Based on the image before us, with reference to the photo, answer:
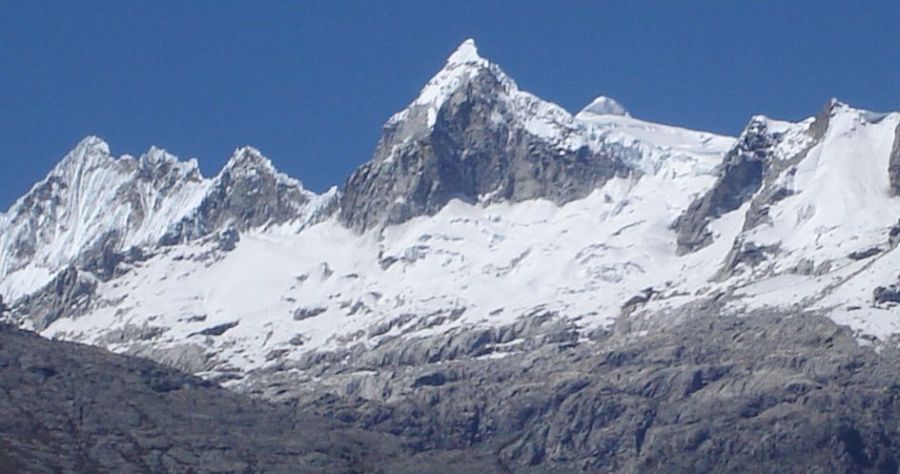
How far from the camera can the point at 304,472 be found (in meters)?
199

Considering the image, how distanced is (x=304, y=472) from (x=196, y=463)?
629 cm

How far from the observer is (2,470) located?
18750 cm

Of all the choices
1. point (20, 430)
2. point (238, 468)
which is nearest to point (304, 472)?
point (238, 468)

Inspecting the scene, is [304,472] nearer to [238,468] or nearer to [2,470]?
[238,468]

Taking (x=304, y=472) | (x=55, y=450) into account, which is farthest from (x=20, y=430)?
(x=304, y=472)

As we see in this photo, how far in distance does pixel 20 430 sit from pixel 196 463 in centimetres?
1020

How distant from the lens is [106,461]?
7697 inches

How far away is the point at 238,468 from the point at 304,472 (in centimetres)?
412

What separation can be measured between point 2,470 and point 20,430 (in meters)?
10.9

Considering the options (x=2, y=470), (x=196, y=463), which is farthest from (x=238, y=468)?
(x=2, y=470)

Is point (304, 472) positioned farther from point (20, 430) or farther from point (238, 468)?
point (20, 430)

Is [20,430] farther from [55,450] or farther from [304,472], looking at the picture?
[304,472]

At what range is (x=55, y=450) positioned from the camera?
19638 cm

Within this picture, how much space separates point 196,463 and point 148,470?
3794 millimetres
